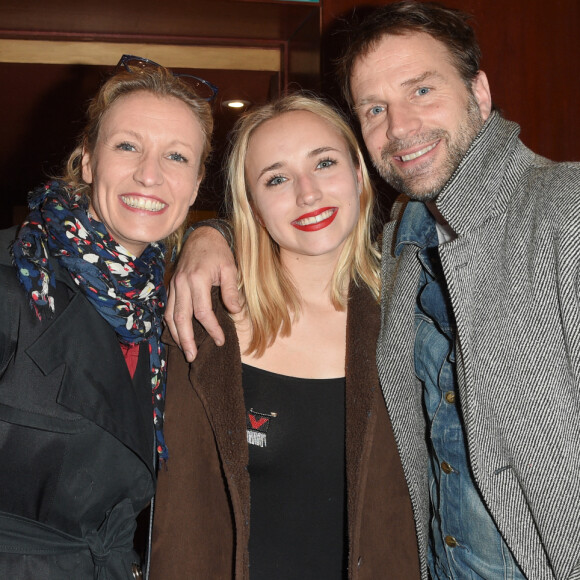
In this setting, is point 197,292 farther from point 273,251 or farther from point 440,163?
point 440,163

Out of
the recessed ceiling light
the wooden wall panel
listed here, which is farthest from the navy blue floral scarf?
the wooden wall panel

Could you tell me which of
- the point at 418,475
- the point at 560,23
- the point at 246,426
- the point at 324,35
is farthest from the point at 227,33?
the point at 418,475

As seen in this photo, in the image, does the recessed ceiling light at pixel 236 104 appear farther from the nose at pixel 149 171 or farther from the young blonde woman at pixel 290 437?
the nose at pixel 149 171

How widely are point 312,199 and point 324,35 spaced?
0.94m

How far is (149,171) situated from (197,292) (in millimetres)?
313

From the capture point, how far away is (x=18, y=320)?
4.02 ft

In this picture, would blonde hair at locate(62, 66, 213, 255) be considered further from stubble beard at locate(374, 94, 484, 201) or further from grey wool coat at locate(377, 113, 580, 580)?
grey wool coat at locate(377, 113, 580, 580)

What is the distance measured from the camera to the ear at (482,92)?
166cm

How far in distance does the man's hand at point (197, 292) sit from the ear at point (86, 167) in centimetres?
31

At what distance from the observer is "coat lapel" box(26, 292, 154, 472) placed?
49.0 inches

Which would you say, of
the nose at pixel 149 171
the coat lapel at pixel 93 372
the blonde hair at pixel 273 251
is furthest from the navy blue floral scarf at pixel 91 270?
the blonde hair at pixel 273 251

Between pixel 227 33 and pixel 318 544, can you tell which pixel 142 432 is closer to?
pixel 318 544

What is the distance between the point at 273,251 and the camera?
1909mm

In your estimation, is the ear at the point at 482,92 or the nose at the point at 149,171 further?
the ear at the point at 482,92
